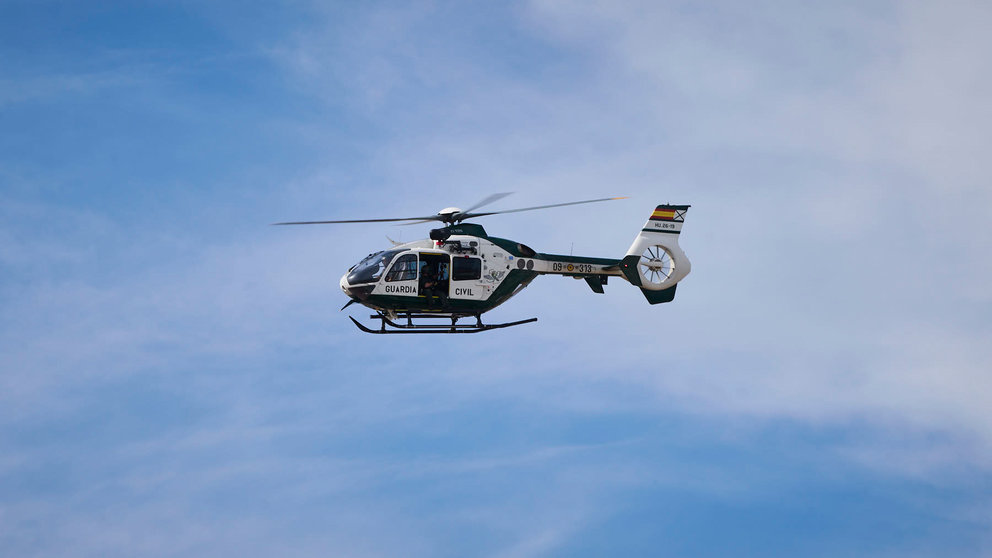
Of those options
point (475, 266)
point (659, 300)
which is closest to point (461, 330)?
point (475, 266)

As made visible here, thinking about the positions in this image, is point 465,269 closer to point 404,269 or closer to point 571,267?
point 404,269

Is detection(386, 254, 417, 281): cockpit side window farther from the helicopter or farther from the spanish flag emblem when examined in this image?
the spanish flag emblem

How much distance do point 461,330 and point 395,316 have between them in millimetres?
2134

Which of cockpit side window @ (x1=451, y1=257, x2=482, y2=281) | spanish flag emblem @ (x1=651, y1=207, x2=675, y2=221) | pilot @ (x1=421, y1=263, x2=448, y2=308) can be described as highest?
spanish flag emblem @ (x1=651, y1=207, x2=675, y2=221)

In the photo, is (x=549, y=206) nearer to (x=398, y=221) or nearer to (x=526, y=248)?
(x=526, y=248)

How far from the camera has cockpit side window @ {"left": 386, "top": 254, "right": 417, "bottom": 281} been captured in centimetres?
3331

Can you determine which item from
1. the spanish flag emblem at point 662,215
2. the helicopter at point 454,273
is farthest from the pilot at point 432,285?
the spanish flag emblem at point 662,215

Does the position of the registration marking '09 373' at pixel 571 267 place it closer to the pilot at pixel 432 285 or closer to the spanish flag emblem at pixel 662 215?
the spanish flag emblem at pixel 662 215

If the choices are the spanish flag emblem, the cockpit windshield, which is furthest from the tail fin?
the cockpit windshield

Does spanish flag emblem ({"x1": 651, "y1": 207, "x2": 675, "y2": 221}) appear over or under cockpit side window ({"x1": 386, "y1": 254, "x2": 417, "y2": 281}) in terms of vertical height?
over

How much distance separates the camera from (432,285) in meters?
33.7

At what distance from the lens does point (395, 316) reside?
34.0 m

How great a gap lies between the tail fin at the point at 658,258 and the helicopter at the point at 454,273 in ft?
0.22

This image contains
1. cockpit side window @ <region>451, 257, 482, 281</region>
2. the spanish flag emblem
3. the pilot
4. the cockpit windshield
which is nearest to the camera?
the cockpit windshield
